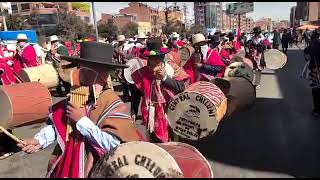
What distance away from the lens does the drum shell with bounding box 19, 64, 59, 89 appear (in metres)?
10.8

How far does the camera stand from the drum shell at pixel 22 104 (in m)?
6.10

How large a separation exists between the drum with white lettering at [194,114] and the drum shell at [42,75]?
20.9 ft

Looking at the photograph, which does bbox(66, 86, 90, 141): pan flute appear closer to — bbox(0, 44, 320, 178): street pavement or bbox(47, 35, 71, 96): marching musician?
bbox(0, 44, 320, 178): street pavement

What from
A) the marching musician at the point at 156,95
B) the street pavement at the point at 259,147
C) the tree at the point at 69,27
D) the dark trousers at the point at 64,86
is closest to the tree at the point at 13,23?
the tree at the point at 69,27

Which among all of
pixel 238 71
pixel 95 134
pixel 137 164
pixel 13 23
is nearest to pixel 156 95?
pixel 95 134

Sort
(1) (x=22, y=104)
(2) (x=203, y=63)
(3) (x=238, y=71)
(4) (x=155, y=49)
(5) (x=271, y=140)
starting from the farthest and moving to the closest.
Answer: (3) (x=238, y=71), (2) (x=203, y=63), (5) (x=271, y=140), (1) (x=22, y=104), (4) (x=155, y=49)

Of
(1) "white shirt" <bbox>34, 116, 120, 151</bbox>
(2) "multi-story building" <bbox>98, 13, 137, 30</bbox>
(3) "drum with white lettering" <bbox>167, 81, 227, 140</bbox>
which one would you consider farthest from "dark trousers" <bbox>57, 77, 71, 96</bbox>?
(2) "multi-story building" <bbox>98, 13, 137, 30</bbox>

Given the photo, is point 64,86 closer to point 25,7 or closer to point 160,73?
point 160,73

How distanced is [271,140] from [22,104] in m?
3.68

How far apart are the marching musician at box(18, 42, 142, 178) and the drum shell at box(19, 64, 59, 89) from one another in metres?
8.03

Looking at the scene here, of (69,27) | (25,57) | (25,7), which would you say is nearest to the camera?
(25,57)

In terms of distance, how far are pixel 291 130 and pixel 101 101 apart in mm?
5156

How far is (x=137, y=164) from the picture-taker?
2.46m

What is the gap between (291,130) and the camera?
24.2 feet
